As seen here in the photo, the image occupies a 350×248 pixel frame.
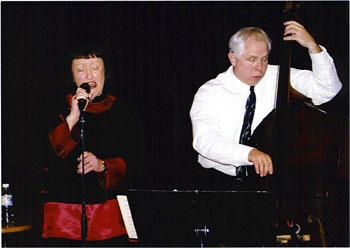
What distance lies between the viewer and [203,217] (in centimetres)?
234

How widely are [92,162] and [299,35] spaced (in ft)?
5.31

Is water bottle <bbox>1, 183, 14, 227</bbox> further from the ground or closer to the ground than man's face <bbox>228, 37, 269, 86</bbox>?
closer to the ground

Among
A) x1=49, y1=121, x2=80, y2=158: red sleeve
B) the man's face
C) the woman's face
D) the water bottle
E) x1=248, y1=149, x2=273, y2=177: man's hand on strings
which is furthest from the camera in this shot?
the water bottle

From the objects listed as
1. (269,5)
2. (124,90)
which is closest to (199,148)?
(124,90)

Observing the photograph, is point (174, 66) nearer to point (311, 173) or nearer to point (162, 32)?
point (162, 32)

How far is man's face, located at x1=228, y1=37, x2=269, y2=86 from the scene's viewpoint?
331 centimetres

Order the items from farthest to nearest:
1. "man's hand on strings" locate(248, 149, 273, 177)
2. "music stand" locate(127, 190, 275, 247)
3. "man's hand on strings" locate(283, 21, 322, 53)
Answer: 1. "man's hand on strings" locate(283, 21, 322, 53)
2. "man's hand on strings" locate(248, 149, 273, 177)
3. "music stand" locate(127, 190, 275, 247)

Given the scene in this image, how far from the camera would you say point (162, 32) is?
363cm

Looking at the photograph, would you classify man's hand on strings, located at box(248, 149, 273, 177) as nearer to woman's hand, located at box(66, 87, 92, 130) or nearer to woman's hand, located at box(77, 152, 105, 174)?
woman's hand, located at box(77, 152, 105, 174)

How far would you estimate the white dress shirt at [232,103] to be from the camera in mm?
3082

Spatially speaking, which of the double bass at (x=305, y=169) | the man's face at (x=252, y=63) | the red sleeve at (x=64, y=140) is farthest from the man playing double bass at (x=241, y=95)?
the red sleeve at (x=64, y=140)

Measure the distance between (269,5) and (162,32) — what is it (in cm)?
80

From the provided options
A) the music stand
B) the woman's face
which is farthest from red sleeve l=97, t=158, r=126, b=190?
the music stand

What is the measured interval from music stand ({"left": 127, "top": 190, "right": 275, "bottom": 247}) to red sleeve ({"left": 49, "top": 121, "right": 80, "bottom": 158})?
3.83ft
